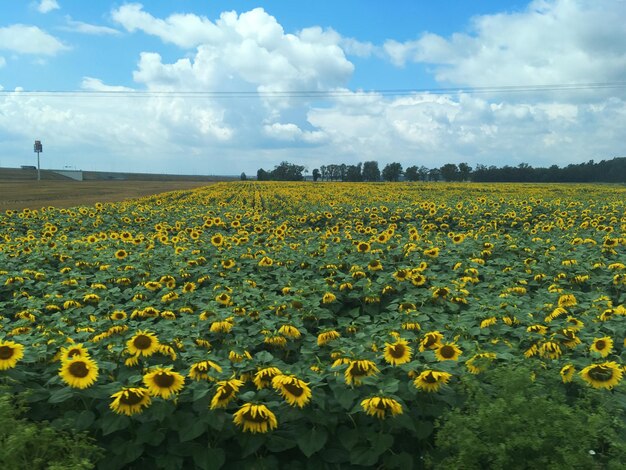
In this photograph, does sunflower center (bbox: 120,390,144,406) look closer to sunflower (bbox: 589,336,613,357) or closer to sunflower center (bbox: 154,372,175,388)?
sunflower center (bbox: 154,372,175,388)

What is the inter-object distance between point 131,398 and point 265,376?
81cm

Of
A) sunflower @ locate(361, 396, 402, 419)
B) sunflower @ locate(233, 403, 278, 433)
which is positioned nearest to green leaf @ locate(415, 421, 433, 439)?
sunflower @ locate(361, 396, 402, 419)

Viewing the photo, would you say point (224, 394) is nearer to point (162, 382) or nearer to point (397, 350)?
point (162, 382)

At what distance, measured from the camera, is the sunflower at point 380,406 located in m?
2.68

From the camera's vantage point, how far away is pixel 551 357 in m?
3.44

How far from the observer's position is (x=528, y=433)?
→ 239 centimetres

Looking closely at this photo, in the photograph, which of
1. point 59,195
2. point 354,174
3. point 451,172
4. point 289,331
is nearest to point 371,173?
point 354,174

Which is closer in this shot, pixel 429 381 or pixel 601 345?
pixel 429 381

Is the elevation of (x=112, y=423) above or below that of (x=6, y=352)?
below

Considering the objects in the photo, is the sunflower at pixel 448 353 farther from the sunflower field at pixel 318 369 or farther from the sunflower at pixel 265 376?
the sunflower at pixel 265 376

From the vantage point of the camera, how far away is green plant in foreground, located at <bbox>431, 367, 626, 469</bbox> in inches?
91.6

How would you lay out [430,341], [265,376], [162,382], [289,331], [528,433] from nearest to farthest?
[528,433] < [162,382] < [265,376] < [430,341] < [289,331]

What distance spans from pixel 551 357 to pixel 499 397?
42.7 inches

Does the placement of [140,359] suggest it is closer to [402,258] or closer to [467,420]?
[467,420]
